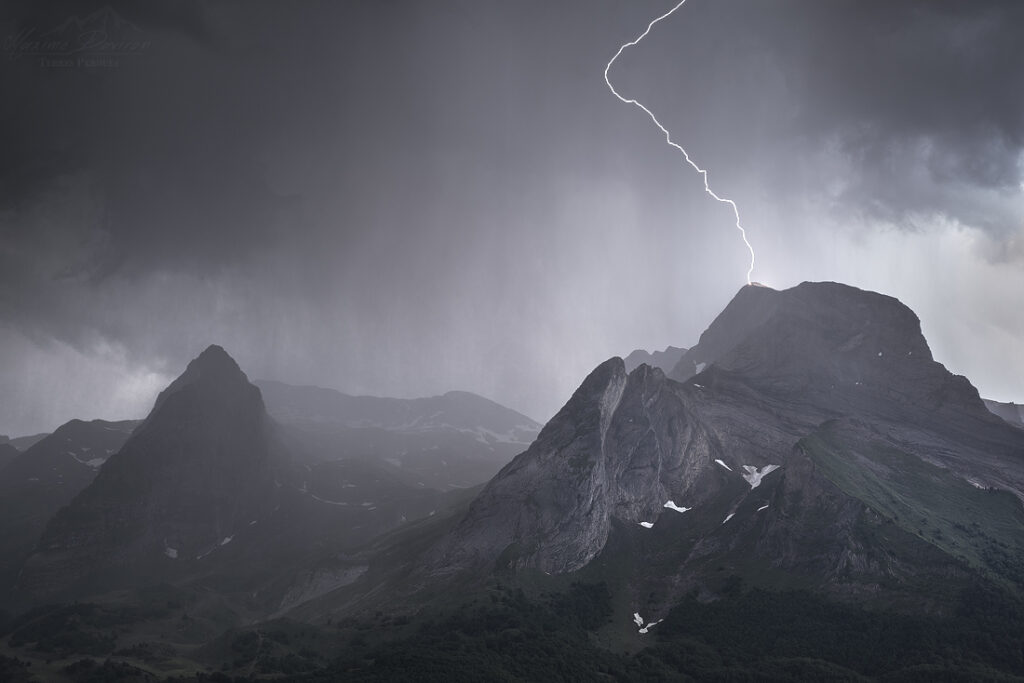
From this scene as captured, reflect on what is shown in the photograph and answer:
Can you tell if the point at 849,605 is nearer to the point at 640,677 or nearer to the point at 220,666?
the point at 640,677

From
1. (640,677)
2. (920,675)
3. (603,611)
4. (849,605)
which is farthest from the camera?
(603,611)

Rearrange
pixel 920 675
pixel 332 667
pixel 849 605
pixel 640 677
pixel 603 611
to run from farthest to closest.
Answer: pixel 603 611, pixel 849 605, pixel 332 667, pixel 640 677, pixel 920 675

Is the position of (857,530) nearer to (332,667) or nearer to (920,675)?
(920,675)

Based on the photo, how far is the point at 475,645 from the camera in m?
163

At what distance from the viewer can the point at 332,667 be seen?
160 meters

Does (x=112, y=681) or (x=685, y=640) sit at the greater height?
(x=685, y=640)

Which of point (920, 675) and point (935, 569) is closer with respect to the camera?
point (920, 675)

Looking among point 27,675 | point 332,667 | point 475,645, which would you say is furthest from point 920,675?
point 27,675

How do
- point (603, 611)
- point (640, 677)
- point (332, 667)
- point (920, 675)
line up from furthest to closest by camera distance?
point (603, 611)
point (332, 667)
point (640, 677)
point (920, 675)

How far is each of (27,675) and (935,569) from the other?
→ 852 feet

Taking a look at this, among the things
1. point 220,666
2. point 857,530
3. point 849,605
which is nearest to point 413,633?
point 220,666

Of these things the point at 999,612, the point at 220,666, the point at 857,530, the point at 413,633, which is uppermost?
the point at 857,530

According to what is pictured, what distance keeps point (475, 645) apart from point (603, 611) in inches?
2031

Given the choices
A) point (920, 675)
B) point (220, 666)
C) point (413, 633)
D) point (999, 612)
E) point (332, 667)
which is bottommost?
point (220, 666)
